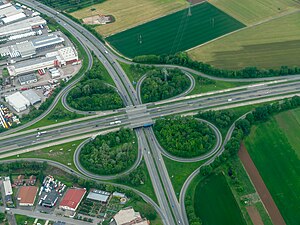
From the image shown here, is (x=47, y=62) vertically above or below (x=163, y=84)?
above

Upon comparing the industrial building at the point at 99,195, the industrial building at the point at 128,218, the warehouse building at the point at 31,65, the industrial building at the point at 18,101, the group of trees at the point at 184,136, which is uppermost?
the warehouse building at the point at 31,65

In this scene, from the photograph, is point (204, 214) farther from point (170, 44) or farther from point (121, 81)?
point (170, 44)

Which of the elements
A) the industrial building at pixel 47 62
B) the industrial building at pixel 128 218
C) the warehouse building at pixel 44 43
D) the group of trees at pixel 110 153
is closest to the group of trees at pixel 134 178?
the group of trees at pixel 110 153

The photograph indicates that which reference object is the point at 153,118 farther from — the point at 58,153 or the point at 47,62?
the point at 47,62

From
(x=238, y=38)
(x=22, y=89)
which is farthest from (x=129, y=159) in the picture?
(x=238, y=38)

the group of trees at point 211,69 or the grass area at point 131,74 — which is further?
the grass area at point 131,74

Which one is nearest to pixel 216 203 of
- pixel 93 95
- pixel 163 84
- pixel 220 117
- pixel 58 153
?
pixel 220 117

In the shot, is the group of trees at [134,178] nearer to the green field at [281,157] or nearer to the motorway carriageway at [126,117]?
the motorway carriageway at [126,117]
